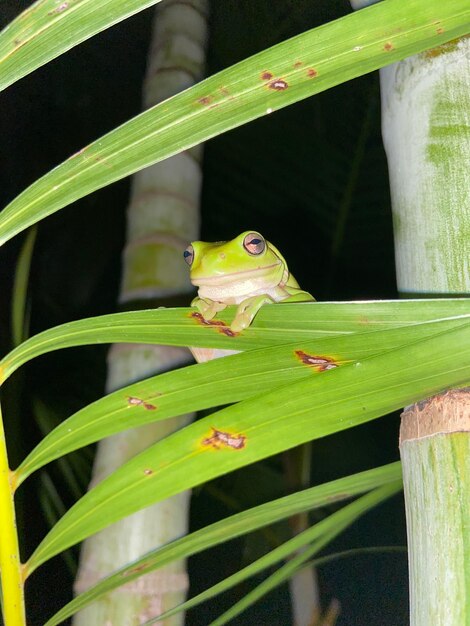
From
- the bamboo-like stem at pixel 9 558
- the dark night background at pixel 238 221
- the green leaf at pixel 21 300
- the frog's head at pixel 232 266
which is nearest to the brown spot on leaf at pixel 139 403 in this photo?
the bamboo-like stem at pixel 9 558

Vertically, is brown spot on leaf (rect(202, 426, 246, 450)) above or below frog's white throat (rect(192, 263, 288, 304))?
below

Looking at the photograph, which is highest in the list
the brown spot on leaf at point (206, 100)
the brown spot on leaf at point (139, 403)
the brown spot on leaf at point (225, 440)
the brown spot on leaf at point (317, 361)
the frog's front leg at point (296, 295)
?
the frog's front leg at point (296, 295)

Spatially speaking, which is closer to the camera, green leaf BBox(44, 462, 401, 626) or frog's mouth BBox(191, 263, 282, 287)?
green leaf BBox(44, 462, 401, 626)

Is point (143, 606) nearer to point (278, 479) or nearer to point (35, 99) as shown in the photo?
point (278, 479)

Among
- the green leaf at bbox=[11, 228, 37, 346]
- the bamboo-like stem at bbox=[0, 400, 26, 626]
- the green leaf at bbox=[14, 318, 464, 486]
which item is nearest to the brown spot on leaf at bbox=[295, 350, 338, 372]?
the green leaf at bbox=[14, 318, 464, 486]

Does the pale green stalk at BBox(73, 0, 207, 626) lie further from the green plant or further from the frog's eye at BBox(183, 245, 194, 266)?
the green plant

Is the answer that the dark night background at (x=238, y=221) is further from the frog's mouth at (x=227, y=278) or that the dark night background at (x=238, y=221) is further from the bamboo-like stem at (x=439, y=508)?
the bamboo-like stem at (x=439, y=508)
